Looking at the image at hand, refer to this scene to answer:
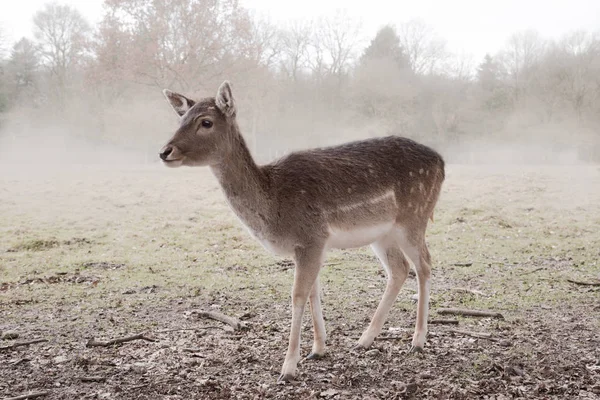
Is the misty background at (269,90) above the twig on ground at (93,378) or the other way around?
above

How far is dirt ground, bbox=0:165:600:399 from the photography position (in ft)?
11.0

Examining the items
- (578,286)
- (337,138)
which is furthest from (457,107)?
(578,286)

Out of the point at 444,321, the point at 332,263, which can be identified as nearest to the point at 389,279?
the point at 444,321

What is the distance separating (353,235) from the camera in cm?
360

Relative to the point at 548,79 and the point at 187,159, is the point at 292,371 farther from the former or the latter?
the point at 548,79

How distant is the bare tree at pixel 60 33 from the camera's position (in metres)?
15.8

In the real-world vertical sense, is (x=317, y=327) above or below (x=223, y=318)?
above

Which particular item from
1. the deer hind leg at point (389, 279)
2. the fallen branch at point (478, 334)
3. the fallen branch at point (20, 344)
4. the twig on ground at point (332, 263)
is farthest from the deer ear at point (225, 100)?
the twig on ground at point (332, 263)

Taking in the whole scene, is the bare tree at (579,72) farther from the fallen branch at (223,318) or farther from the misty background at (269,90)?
the fallen branch at (223,318)

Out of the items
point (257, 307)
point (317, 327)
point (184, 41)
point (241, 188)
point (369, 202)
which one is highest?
point (184, 41)

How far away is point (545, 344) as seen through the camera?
3.95 meters

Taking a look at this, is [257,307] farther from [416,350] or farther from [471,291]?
[471,291]

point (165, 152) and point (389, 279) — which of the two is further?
point (389, 279)

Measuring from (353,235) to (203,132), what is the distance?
110cm
